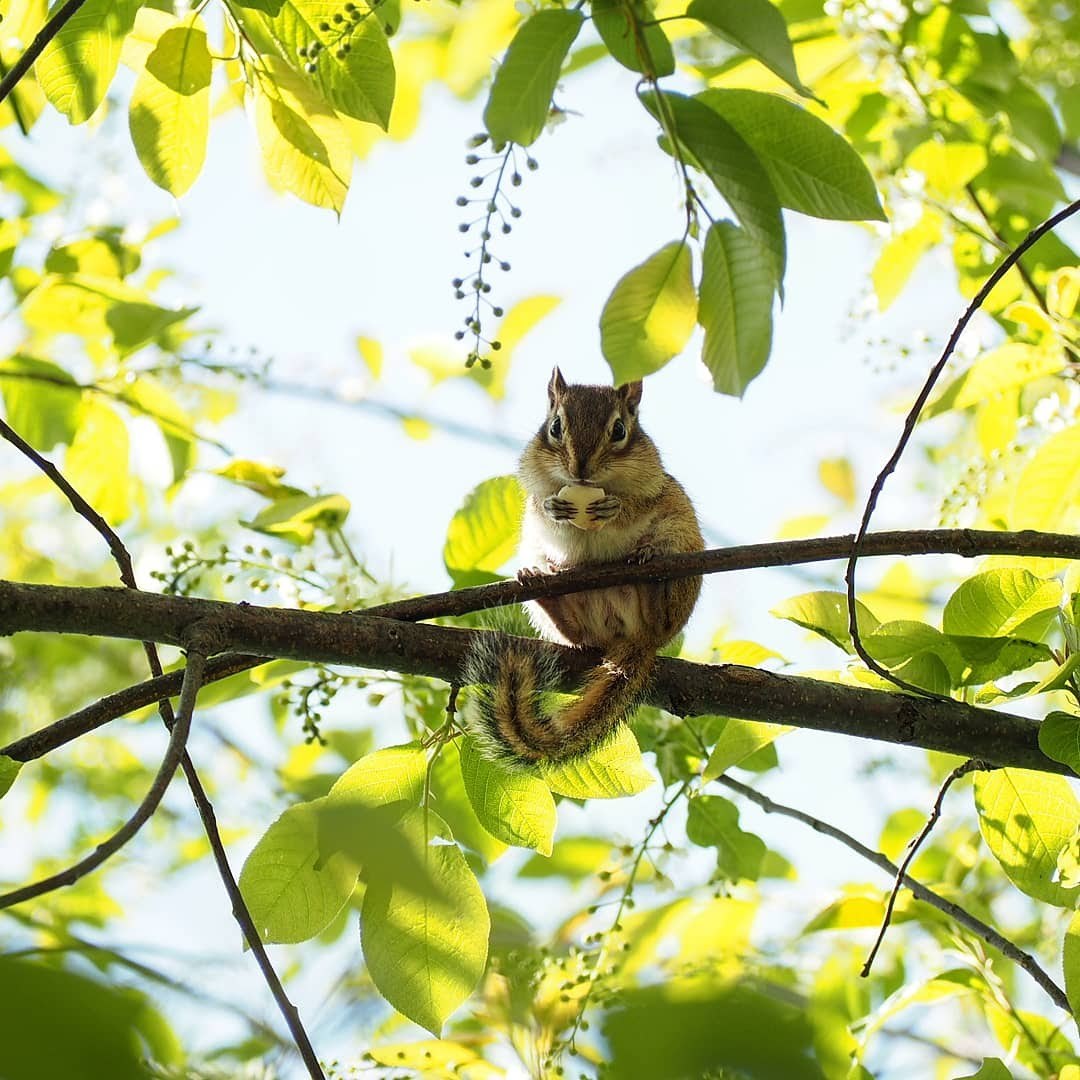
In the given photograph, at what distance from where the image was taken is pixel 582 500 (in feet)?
9.74

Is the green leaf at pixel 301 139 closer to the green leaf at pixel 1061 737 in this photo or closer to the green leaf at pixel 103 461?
the green leaf at pixel 103 461

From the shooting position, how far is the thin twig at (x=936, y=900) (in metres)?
1.98

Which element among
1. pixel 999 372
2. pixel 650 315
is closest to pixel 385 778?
pixel 650 315

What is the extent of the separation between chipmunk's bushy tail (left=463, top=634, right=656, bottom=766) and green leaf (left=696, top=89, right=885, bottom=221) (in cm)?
88

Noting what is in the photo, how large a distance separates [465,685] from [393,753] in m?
0.18

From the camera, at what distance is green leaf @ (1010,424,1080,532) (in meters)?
2.23

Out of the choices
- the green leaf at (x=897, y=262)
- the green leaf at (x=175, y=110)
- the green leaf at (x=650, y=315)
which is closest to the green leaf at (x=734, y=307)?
the green leaf at (x=650, y=315)

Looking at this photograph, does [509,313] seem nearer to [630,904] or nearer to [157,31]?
[157,31]

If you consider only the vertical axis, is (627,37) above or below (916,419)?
above

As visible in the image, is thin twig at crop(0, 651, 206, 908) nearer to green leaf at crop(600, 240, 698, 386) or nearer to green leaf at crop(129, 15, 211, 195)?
green leaf at crop(600, 240, 698, 386)

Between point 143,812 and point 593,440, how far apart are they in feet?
6.82

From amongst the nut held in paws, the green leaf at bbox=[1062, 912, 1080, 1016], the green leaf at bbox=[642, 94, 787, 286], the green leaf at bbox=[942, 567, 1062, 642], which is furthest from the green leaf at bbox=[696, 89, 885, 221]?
the nut held in paws

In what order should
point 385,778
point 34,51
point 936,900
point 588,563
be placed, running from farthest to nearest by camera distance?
point 588,563
point 936,900
point 385,778
point 34,51

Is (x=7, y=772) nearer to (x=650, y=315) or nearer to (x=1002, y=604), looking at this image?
(x=650, y=315)
